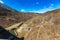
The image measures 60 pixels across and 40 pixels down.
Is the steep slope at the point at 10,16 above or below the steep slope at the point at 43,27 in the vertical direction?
above

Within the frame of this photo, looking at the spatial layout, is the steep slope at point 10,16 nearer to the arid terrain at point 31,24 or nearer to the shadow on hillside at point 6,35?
the arid terrain at point 31,24

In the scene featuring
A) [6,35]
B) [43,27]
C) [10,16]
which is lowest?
[6,35]

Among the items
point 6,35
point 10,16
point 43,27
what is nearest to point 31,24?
point 43,27

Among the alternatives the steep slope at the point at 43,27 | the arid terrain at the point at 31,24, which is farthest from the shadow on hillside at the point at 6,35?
the steep slope at the point at 43,27

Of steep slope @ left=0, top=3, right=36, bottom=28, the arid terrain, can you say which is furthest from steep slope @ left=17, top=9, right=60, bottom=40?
steep slope @ left=0, top=3, right=36, bottom=28

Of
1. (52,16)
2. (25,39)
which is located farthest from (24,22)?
(52,16)

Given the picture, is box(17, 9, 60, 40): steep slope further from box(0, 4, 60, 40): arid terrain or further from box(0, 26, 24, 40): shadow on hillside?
box(0, 26, 24, 40): shadow on hillside

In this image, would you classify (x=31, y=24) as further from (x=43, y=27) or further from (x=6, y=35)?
(x=6, y=35)

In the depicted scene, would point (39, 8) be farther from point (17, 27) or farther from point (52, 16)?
point (17, 27)

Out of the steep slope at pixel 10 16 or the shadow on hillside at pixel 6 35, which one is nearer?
the shadow on hillside at pixel 6 35
